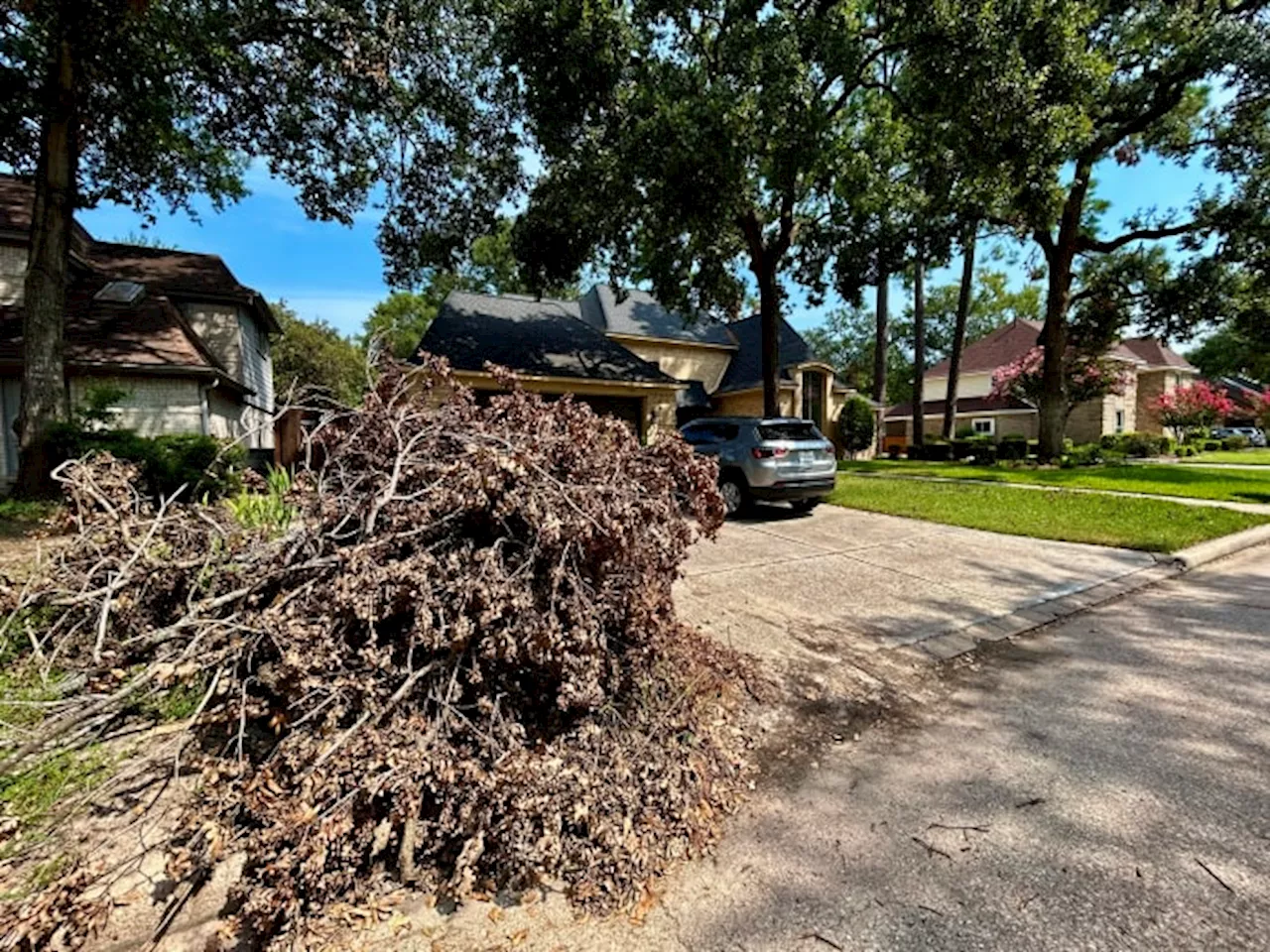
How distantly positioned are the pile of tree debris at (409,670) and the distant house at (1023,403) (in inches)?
1083

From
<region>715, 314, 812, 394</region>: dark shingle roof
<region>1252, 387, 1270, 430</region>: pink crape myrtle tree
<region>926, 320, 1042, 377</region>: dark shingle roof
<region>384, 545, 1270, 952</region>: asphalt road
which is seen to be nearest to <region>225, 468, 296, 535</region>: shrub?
A: <region>384, 545, 1270, 952</region>: asphalt road

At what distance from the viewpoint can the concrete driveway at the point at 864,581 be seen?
405 centimetres

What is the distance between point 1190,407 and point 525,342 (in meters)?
33.1

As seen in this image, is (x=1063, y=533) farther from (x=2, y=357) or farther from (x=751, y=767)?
(x=2, y=357)

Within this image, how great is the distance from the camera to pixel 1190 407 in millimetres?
26766

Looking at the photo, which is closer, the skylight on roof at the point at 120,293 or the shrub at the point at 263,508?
the shrub at the point at 263,508

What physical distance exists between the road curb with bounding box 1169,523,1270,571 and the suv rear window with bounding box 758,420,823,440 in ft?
14.1

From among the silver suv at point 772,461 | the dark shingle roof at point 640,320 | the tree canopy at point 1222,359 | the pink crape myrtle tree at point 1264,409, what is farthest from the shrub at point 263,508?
the tree canopy at point 1222,359

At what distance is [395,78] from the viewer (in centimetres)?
974

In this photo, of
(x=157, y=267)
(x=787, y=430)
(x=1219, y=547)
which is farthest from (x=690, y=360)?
(x=1219, y=547)

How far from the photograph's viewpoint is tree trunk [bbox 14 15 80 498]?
7.92 metres

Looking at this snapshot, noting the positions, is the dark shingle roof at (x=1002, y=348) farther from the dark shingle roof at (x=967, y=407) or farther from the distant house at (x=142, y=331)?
the distant house at (x=142, y=331)

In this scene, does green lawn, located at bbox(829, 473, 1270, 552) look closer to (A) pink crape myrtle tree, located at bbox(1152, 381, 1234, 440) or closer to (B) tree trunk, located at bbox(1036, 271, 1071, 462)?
(B) tree trunk, located at bbox(1036, 271, 1071, 462)

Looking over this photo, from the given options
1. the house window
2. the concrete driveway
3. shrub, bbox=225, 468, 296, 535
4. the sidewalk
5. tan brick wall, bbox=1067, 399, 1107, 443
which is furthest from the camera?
tan brick wall, bbox=1067, 399, 1107, 443
